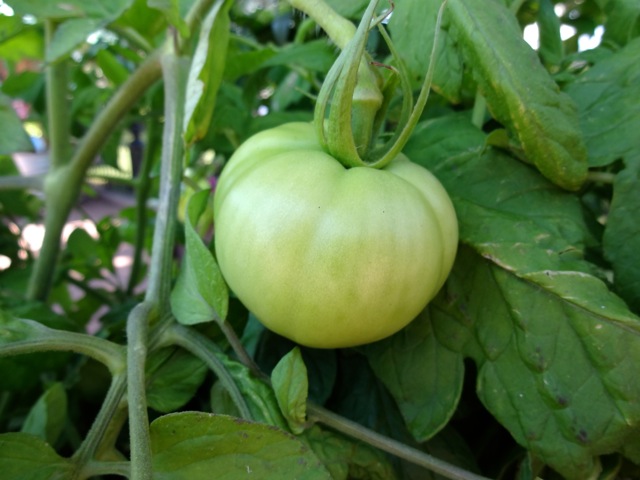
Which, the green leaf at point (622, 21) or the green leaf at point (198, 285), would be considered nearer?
the green leaf at point (198, 285)

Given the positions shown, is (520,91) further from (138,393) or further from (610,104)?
(138,393)

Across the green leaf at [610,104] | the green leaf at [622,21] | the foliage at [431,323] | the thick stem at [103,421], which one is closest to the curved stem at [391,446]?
the foliage at [431,323]

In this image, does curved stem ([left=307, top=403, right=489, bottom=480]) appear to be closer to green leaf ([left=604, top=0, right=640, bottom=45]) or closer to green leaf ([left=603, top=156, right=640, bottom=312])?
green leaf ([left=603, top=156, right=640, bottom=312])

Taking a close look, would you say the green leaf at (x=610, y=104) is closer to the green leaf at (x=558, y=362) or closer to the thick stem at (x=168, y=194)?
the green leaf at (x=558, y=362)

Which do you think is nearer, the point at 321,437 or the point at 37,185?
the point at 321,437

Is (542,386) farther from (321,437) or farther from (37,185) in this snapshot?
(37,185)

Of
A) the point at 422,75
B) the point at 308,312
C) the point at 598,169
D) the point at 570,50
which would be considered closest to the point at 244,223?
the point at 308,312

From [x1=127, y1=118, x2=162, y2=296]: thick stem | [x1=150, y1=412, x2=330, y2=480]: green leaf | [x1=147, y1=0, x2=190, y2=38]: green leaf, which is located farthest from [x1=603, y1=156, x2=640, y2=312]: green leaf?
[x1=127, y1=118, x2=162, y2=296]: thick stem
